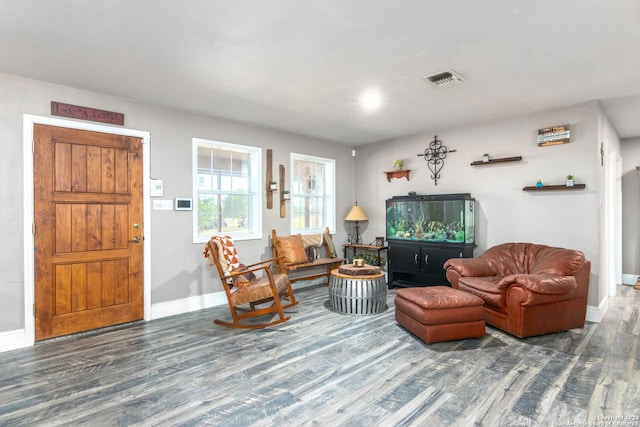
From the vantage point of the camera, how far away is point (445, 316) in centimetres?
302

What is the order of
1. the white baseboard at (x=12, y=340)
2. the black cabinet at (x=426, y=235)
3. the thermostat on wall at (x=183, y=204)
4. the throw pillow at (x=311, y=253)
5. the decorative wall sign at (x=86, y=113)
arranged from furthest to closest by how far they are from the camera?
the throw pillow at (x=311, y=253)
the black cabinet at (x=426, y=235)
the thermostat on wall at (x=183, y=204)
the decorative wall sign at (x=86, y=113)
the white baseboard at (x=12, y=340)

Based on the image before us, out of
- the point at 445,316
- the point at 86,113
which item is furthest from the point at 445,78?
the point at 86,113

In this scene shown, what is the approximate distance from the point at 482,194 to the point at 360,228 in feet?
7.37

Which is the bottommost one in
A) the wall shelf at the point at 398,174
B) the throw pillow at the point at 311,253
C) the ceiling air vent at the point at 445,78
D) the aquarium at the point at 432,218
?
the throw pillow at the point at 311,253

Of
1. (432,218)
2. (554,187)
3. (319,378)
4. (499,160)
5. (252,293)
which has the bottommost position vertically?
(319,378)

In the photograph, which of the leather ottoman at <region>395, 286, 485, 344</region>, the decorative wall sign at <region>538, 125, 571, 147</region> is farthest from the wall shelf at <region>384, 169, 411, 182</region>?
the leather ottoman at <region>395, 286, 485, 344</region>

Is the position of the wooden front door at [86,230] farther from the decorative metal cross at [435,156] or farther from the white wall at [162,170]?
the decorative metal cross at [435,156]

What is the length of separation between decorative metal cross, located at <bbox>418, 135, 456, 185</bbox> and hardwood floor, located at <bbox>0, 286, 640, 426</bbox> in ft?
8.52

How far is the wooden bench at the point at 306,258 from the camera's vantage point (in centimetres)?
484

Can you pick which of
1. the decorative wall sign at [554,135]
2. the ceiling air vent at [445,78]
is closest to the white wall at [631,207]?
the decorative wall sign at [554,135]

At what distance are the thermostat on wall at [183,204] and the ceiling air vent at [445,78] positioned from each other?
118 inches

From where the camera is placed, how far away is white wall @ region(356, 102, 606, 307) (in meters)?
3.80

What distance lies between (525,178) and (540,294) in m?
1.79

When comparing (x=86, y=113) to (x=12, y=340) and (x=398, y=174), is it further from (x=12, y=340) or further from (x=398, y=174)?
(x=398, y=174)
